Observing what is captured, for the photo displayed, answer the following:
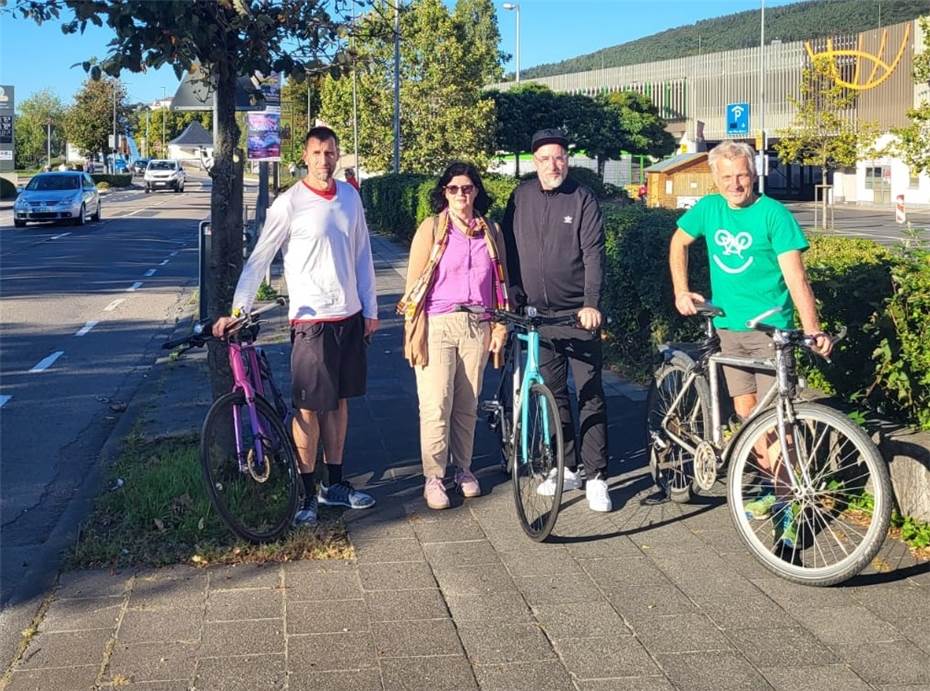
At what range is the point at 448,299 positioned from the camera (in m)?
6.20

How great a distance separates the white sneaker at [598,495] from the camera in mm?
6117

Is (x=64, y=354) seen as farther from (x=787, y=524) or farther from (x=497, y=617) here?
(x=787, y=524)

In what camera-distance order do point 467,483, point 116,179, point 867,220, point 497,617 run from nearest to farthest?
1. point 497,617
2. point 467,483
3. point 867,220
4. point 116,179

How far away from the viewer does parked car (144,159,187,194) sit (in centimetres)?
7088

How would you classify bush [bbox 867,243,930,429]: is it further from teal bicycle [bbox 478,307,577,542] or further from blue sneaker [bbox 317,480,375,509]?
blue sneaker [bbox 317,480,375,509]

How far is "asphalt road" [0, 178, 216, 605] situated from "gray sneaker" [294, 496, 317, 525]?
1.19 meters

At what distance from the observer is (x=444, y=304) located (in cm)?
620

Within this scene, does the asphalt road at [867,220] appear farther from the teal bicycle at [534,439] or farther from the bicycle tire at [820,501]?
the bicycle tire at [820,501]

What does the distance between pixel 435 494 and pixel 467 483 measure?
0.85ft

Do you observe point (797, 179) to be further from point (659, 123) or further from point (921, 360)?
point (921, 360)

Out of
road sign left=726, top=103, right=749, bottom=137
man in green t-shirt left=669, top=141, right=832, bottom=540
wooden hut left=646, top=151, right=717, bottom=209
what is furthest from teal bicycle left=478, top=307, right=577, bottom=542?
wooden hut left=646, top=151, right=717, bottom=209

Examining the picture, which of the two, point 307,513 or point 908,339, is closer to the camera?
point 908,339

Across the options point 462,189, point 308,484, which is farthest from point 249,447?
point 462,189

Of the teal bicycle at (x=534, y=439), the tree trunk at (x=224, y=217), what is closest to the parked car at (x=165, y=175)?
the tree trunk at (x=224, y=217)
